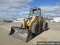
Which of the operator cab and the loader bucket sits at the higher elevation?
the operator cab

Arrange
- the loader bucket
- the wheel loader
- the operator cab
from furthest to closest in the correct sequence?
the operator cab, the wheel loader, the loader bucket

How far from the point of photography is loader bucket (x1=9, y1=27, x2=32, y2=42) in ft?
31.9

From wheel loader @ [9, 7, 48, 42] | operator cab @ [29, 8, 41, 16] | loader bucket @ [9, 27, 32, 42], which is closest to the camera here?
loader bucket @ [9, 27, 32, 42]

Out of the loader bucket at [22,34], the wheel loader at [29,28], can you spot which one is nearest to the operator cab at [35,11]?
the wheel loader at [29,28]

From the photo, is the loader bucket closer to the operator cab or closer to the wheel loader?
the wheel loader

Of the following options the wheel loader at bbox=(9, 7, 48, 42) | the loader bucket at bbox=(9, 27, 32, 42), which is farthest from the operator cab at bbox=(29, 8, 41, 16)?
the loader bucket at bbox=(9, 27, 32, 42)

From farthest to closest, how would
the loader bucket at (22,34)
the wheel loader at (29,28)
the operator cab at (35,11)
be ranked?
the operator cab at (35,11)
the wheel loader at (29,28)
the loader bucket at (22,34)

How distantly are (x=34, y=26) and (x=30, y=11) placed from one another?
8.90 ft

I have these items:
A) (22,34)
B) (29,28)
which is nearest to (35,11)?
(29,28)

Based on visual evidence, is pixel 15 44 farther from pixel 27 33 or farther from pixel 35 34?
pixel 35 34

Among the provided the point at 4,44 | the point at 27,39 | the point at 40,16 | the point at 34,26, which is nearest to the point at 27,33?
the point at 27,39

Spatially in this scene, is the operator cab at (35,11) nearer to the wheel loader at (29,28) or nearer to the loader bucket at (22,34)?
the wheel loader at (29,28)

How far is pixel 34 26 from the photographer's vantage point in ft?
35.9

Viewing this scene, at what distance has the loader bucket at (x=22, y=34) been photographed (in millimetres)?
9719
